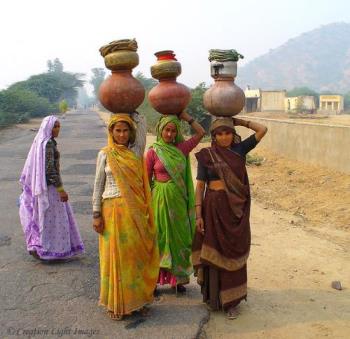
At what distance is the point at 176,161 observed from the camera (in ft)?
13.8

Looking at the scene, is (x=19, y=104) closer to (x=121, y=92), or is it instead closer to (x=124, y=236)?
(x=121, y=92)

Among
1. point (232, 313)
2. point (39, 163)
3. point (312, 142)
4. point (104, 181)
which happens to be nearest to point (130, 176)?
point (104, 181)

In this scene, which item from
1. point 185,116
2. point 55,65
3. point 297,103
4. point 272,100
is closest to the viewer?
point 185,116

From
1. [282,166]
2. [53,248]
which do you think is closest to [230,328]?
[53,248]

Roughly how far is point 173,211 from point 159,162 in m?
0.50

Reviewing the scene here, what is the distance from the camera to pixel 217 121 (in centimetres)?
387

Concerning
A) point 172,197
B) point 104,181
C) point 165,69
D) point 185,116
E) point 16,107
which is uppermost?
point 165,69

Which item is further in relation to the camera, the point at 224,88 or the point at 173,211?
the point at 173,211

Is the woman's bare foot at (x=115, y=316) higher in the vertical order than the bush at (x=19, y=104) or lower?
lower

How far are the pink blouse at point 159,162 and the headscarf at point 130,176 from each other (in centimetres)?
41

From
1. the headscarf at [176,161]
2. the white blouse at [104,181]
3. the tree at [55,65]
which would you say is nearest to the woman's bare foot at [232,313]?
the headscarf at [176,161]

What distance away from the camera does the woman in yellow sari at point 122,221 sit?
3684mm

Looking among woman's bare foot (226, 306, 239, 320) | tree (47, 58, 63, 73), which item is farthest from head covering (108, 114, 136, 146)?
tree (47, 58, 63, 73)

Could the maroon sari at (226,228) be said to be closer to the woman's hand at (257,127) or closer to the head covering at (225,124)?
the head covering at (225,124)
